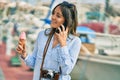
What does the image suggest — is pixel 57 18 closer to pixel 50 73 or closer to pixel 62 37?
pixel 62 37

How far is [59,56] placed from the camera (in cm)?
243

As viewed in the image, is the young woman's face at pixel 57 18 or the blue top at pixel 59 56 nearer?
the blue top at pixel 59 56

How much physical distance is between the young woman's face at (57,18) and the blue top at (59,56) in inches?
4.4

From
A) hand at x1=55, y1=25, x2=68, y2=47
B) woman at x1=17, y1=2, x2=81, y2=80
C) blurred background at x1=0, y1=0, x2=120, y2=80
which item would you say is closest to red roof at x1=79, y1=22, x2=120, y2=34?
blurred background at x1=0, y1=0, x2=120, y2=80

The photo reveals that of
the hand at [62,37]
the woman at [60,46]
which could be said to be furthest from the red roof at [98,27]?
the hand at [62,37]

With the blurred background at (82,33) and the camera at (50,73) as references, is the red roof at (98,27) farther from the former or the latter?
the camera at (50,73)

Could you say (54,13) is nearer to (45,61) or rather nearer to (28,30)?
(45,61)

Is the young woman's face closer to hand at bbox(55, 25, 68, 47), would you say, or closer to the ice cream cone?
hand at bbox(55, 25, 68, 47)

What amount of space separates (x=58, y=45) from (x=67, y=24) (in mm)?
166

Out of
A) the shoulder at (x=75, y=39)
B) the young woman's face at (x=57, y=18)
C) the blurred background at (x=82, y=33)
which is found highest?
the young woman's face at (x=57, y=18)

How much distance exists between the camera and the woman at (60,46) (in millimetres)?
2422

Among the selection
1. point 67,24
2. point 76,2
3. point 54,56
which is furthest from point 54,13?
point 76,2

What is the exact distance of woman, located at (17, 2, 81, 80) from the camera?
95.3 inches

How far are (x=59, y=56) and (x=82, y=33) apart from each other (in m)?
2.54
